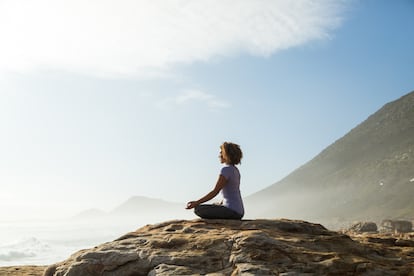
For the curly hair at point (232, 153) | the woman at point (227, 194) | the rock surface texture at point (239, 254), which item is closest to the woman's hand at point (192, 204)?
the woman at point (227, 194)

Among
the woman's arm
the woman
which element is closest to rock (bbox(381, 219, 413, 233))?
the woman

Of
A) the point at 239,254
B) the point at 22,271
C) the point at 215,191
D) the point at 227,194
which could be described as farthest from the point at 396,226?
the point at 239,254

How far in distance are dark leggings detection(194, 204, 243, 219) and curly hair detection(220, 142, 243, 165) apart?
1.23m

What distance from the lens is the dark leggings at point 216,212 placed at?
502 inches

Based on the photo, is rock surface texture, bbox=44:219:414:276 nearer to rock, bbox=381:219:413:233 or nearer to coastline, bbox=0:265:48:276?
coastline, bbox=0:265:48:276

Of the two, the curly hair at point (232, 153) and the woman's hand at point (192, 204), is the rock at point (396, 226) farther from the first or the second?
the woman's hand at point (192, 204)

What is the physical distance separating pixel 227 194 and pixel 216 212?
55 centimetres

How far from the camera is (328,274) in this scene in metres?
9.25

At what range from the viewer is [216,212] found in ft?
41.9

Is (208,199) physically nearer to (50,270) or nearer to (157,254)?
(157,254)

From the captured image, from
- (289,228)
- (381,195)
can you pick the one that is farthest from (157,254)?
(381,195)

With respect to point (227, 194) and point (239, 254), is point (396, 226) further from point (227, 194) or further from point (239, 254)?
point (239, 254)

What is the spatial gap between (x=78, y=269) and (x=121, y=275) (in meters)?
1.06

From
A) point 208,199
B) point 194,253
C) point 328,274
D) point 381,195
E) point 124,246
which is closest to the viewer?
point 328,274
